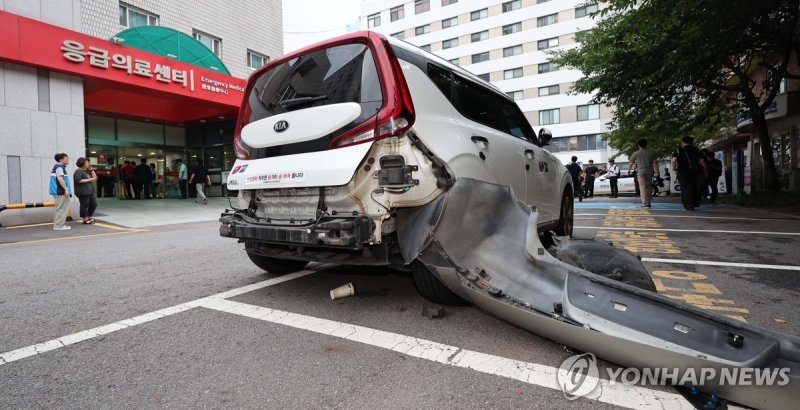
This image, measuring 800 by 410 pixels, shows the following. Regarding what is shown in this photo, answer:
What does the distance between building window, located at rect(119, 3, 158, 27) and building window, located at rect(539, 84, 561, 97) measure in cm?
3534

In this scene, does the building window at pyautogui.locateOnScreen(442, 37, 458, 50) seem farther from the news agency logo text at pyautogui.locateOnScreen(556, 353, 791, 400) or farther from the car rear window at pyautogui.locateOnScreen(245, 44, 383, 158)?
the news agency logo text at pyautogui.locateOnScreen(556, 353, 791, 400)

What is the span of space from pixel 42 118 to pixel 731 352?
14.0m

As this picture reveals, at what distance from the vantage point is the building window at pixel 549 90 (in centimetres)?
4109

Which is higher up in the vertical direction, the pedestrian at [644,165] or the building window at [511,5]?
the building window at [511,5]

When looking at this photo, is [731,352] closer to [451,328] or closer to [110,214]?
[451,328]

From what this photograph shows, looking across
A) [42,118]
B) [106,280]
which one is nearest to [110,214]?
[42,118]

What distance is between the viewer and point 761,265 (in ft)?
13.9

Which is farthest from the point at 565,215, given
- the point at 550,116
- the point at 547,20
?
the point at 547,20

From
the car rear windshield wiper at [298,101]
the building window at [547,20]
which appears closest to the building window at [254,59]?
the car rear windshield wiper at [298,101]

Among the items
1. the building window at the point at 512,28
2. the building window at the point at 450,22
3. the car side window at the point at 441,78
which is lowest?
the car side window at the point at 441,78

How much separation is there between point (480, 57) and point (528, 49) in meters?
5.22

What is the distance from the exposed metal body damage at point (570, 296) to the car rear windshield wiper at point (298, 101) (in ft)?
3.34

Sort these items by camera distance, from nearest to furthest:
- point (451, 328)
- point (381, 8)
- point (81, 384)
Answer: point (81, 384)
point (451, 328)
point (381, 8)

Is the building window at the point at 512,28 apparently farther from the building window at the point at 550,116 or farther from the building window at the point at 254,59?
the building window at the point at 254,59
